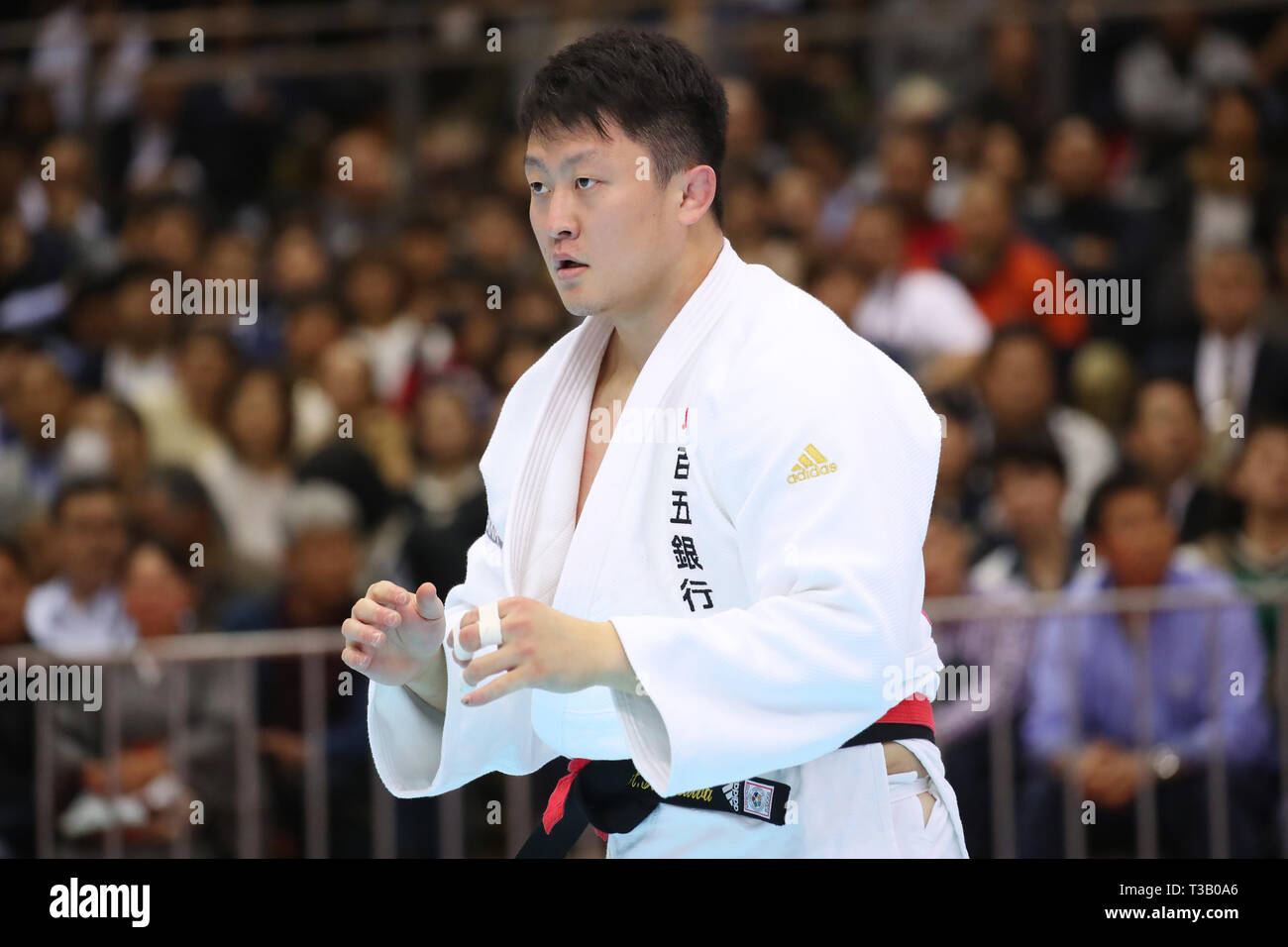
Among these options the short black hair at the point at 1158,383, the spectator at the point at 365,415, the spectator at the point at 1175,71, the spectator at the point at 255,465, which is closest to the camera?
the short black hair at the point at 1158,383

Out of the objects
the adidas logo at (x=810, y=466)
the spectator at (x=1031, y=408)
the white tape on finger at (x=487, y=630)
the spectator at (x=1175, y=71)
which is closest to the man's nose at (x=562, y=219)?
the adidas logo at (x=810, y=466)

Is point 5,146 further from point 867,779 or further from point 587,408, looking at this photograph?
point 867,779

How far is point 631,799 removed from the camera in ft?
9.76

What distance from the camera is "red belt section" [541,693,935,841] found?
2923 millimetres

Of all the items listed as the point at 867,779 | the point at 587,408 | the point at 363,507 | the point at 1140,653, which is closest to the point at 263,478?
the point at 363,507

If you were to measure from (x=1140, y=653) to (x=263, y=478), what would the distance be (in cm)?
338

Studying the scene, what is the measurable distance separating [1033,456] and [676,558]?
315 cm

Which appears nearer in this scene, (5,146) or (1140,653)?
(1140,653)

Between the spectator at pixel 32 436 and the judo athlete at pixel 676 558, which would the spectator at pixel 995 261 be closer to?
the spectator at pixel 32 436

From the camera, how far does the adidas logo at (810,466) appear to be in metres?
2.67

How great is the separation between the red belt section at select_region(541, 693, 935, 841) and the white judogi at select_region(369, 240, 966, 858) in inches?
1.9

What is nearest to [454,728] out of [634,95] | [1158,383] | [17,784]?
[634,95]

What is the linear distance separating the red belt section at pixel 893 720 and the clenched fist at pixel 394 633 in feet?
1.07
